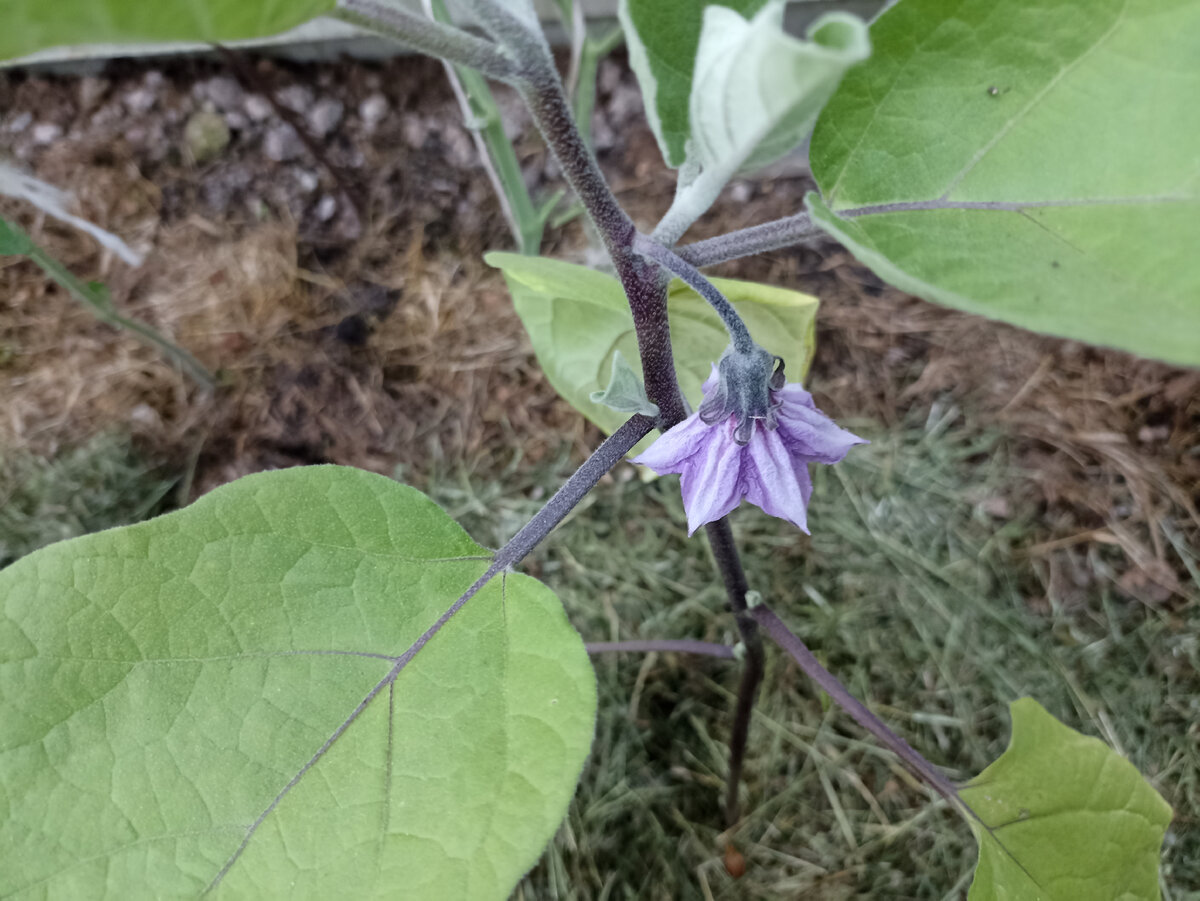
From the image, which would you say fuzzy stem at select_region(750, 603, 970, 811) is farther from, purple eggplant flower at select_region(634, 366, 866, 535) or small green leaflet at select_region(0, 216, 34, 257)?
small green leaflet at select_region(0, 216, 34, 257)

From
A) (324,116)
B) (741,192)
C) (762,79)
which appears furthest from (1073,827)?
(324,116)

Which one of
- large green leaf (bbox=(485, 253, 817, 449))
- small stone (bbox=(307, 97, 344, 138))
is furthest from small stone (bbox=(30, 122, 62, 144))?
large green leaf (bbox=(485, 253, 817, 449))

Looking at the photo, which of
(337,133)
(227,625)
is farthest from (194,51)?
(227,625)

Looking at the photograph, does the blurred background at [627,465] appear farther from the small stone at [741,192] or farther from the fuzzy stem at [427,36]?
the fuzzy stem at [427,36]

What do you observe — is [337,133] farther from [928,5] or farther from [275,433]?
[928,5]

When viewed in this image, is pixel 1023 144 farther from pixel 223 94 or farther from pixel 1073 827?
pixel 223 94

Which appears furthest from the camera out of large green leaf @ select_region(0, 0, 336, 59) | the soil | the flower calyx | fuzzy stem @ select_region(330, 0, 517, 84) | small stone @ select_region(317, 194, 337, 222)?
small stone @ select_region(317, 194, 337, 222)
